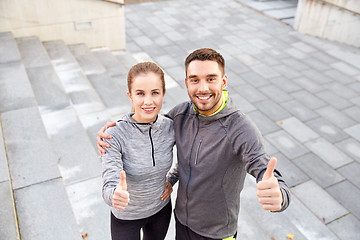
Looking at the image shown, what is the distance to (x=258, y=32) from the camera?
9562mm

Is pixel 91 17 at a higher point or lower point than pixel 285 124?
higher

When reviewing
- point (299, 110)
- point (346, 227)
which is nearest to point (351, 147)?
point (299, 110)

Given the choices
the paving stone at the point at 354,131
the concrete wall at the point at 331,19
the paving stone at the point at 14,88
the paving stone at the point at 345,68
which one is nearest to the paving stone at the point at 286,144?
the paving stone at the point at 354,131

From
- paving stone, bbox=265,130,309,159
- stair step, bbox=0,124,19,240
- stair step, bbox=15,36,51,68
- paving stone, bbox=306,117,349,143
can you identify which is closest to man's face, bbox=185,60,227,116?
stair step, bbox=0,124,19,240

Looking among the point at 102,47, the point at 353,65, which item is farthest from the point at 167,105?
the point at 353,65

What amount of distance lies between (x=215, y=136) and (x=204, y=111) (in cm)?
17

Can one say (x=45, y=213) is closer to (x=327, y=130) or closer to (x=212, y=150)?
(x=212, y=150)

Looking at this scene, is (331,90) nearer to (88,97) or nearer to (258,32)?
(258,32)

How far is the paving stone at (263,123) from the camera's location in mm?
5631

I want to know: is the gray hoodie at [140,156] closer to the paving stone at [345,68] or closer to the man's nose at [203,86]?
the man's nose at [203,86]

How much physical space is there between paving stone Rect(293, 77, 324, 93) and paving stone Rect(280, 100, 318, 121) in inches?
26.4

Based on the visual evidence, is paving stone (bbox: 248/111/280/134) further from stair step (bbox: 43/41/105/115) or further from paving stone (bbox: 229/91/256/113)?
stair step (bbox: 43/41/105/115)

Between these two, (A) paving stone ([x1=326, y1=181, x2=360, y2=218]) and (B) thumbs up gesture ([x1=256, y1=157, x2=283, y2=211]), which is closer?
(B) thumbs up gesture ([x1=256, y1=157, x2=283, y2=211])

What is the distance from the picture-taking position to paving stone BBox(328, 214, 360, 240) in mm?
3857
